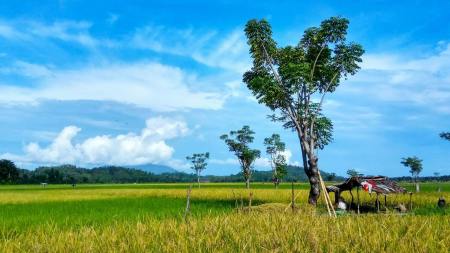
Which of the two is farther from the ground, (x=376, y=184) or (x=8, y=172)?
(x=8, y=172)

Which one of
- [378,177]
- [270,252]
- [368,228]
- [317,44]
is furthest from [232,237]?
[317,44]

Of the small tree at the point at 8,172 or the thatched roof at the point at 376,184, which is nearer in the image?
the thatched roof at the point at 376,184

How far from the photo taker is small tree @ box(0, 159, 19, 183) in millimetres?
104375

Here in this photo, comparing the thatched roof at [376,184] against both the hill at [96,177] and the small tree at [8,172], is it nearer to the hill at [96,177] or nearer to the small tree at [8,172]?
the hill at [96,177]

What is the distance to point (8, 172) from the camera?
346 feet

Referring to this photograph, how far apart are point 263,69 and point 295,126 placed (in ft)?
13.7

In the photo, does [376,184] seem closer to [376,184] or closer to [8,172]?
[376,184]

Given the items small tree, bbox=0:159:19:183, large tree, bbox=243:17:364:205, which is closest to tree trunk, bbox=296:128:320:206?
large tree, bbox=243:17:364:205

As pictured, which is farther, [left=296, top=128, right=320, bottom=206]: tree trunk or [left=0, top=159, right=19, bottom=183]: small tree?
[left=0, top=159, right=19, bottom=183]: small tree

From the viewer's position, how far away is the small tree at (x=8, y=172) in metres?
104

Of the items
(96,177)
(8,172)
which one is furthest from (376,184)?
(96,177)

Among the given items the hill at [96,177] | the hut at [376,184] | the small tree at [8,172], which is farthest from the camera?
the hill at [96,177]

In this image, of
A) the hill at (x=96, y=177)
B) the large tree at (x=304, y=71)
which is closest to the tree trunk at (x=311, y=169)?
the large tree at (x=304, y=71)

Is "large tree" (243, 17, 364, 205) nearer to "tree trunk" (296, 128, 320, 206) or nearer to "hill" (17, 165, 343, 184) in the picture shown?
"tree trunk" (296, 128, 320, 206)
